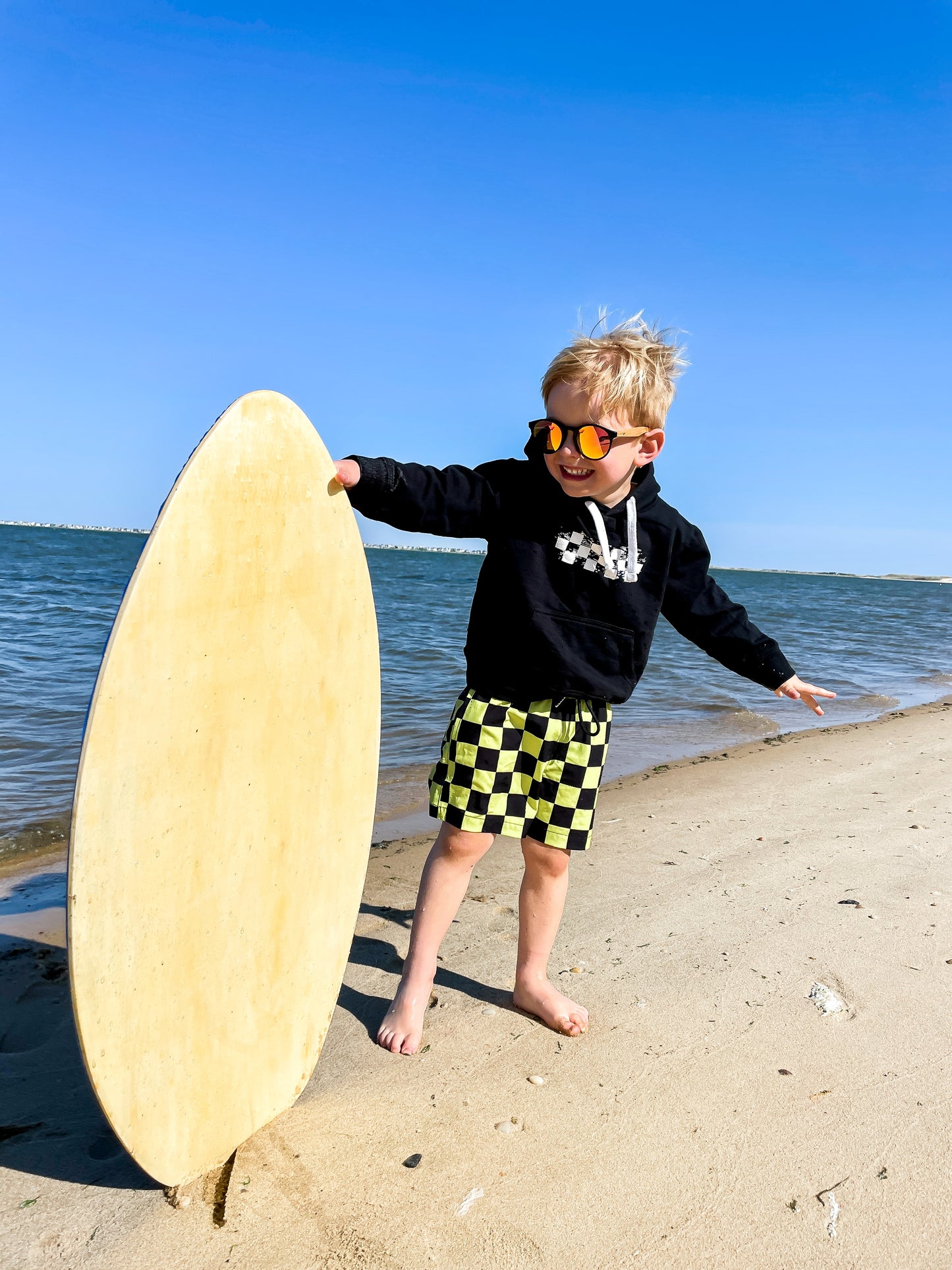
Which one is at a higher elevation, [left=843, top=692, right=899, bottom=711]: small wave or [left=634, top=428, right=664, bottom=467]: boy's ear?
[left=634, top=428, right=664, bottom=467]: boy's ear

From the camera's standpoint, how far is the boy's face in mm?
2109

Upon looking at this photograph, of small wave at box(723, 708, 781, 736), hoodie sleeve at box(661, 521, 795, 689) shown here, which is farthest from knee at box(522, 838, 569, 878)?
small wave at box(723, 708, 781, 736)

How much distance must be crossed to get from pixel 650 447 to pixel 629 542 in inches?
9.7

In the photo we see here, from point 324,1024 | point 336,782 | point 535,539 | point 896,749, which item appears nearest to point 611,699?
point 535,539

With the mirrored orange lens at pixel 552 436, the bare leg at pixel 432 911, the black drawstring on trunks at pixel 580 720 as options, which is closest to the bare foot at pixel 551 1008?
the bare leg at pixel 432 911

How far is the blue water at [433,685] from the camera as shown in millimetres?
5367

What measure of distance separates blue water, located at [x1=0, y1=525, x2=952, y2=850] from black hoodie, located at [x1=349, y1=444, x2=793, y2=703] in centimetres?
9

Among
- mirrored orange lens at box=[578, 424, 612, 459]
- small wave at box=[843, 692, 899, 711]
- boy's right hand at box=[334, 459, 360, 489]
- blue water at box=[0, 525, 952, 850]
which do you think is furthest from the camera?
small wave at box=[843, 692, 899, 711]

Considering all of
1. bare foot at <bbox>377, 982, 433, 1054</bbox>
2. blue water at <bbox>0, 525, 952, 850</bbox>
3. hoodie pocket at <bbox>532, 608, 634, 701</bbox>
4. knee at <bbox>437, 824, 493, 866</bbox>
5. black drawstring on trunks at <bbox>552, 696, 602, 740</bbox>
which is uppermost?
hoodie pocket at <bbox>532, 608, 634, 701</bbox>

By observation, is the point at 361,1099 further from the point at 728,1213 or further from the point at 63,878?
the point at 63,878

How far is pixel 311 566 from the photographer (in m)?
1.82

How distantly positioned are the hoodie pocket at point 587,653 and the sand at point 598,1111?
86 cm

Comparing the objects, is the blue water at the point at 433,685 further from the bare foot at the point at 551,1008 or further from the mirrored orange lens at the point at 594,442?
the bare foot at the point at 551,1008

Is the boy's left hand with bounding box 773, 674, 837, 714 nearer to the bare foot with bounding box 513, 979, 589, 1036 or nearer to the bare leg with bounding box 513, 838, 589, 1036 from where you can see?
the bare leg with bounding box 513, 838, 589, 1036
